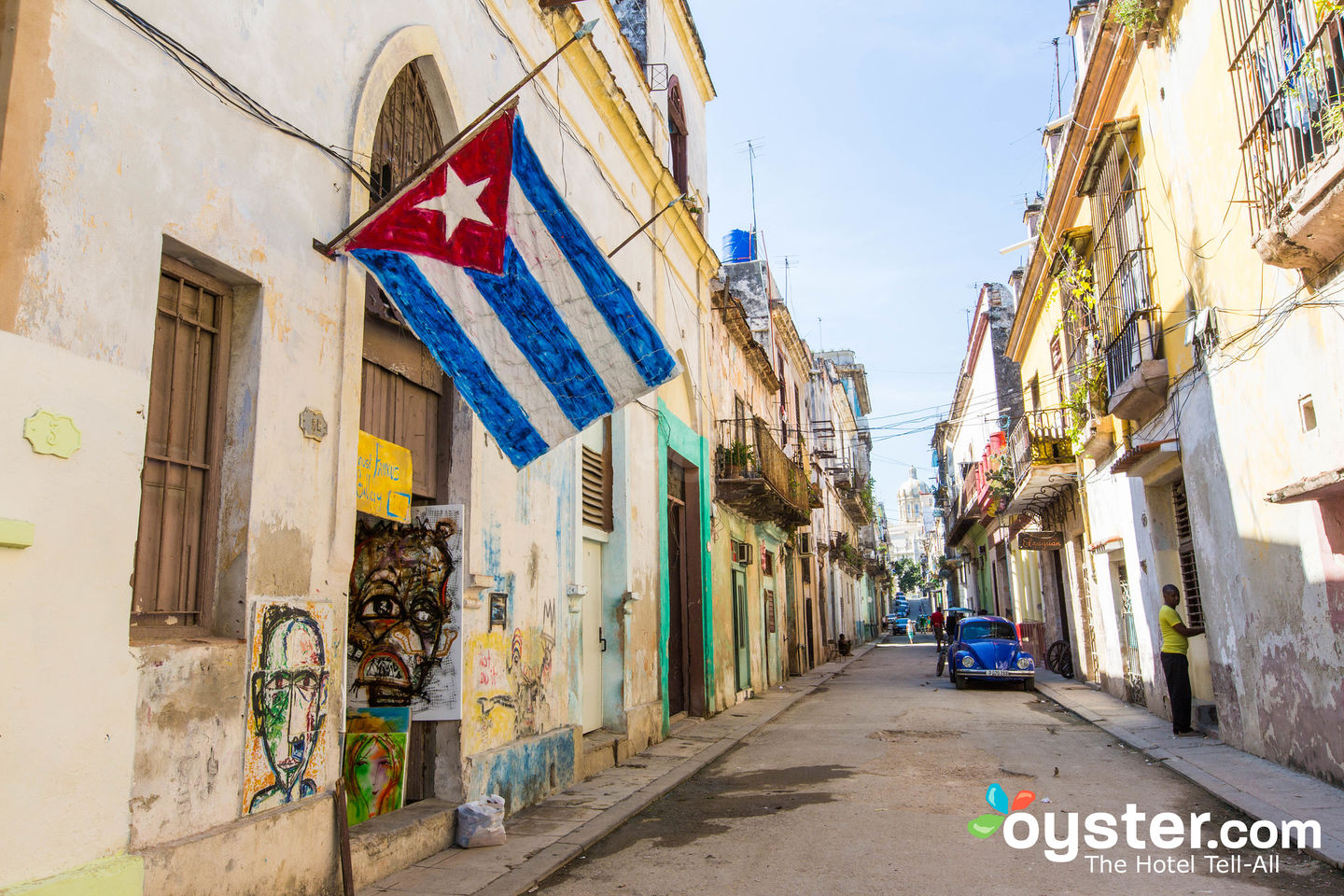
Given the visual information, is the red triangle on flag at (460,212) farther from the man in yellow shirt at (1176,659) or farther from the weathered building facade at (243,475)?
the man in yellow shirt at (1176,659)

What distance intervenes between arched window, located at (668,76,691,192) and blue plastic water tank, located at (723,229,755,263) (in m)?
10.0

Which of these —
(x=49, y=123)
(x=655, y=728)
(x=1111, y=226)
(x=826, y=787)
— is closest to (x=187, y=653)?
(x=49, y=123)

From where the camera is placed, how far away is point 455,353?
614 centimetres

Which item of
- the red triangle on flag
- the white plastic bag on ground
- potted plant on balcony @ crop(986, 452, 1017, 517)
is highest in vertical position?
potted plant on balcony @ crop(986, 452, 1017, 517)

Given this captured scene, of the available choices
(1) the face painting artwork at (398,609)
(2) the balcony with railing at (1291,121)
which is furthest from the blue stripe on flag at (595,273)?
(2) the balcony with railing at (1291,121)

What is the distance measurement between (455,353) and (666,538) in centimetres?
→ 747

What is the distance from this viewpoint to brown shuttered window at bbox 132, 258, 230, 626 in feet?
14.9

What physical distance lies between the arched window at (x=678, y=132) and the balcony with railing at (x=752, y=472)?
429cm

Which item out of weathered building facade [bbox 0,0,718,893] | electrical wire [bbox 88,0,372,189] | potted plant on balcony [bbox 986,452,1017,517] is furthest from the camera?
potted plant on balcony [bbox 986,452,1017,517]

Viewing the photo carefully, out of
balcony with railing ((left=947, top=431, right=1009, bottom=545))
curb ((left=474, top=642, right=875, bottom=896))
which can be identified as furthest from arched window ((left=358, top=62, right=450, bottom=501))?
balcony with railing ((left=947, top=431, right=1009, bottom=545))

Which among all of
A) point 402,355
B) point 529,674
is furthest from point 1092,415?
point 402,355

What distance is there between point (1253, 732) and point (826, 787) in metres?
4.28

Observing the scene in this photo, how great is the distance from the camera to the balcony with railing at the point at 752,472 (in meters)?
16.7

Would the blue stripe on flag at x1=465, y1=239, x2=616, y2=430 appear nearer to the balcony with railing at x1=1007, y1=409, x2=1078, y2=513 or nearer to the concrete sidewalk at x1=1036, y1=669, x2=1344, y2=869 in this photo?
the concrete sidewalk at x1=1036, y1=669, x2=1344, y2=869
